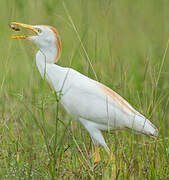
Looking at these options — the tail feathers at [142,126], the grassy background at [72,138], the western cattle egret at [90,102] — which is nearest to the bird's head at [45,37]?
the western cattle egret at [90,102]

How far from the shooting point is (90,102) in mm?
3316

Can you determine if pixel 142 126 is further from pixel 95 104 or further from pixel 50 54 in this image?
pixel 50 54

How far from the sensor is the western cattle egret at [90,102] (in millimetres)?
3277

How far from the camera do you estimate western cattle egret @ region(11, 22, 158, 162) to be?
328 cm

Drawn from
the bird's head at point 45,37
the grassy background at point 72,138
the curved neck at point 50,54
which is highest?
the bird's head at point 45,37

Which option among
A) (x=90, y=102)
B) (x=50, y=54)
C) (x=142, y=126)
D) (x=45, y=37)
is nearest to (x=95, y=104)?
(x=90, y=102)

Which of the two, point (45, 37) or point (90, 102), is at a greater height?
point (45, 37)

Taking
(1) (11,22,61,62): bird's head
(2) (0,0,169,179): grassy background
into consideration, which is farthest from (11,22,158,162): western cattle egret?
(2) (0,0,169,179): grassy background

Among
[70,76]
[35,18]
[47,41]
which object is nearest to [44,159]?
[70,76]

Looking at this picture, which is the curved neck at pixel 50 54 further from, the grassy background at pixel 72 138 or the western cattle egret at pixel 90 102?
the grassy background at pixel 72 138

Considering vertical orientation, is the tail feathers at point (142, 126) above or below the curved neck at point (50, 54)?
below

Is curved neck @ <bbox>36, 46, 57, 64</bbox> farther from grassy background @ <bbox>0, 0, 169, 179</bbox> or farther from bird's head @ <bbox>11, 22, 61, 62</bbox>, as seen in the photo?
grassy background @ <bbox>0, 0, 169, 179</bbox>

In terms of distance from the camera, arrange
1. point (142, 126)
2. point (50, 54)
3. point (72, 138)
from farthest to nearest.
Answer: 1. point (50, 54)
2. point (142, 126)
3. point (72, 138)

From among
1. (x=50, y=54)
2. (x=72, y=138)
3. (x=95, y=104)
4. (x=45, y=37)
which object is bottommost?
(x=72, y=138)
